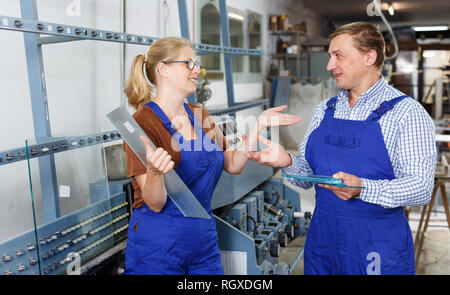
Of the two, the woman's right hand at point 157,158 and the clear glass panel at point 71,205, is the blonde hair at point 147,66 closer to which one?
the clear glass panel at point 71,205

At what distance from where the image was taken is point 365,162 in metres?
1.42

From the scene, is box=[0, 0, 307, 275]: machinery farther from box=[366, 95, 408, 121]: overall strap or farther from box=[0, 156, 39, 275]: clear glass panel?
box=[366, 95, 408, 121]: overall strap

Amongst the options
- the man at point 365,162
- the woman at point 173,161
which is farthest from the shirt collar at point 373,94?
the woman at point 173,161

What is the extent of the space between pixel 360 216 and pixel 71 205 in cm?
88

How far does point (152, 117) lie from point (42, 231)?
45cm

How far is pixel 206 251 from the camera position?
146 centimetres

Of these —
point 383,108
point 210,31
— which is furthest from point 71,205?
point 210,31

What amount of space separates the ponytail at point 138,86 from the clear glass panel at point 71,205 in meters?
0.21

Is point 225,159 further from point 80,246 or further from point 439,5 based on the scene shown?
point 439,5

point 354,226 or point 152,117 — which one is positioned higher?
point 152,117

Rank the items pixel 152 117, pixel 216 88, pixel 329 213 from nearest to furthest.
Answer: pixel 152 117
pixel 329 213
pixel 216 88

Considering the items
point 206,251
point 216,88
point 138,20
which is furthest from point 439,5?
point 206,251

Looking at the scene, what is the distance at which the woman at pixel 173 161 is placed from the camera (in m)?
Answer: 1.38

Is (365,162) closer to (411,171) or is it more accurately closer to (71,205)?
(411,171)
